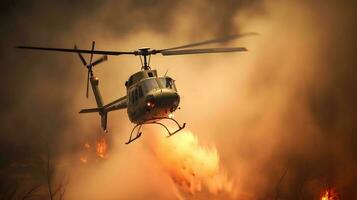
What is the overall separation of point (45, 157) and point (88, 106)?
12.0 m

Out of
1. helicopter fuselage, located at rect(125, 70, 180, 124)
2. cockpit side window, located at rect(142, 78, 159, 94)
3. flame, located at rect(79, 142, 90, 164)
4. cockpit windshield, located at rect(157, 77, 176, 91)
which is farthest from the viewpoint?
flame, located at rect(79, 142, 90, 164)

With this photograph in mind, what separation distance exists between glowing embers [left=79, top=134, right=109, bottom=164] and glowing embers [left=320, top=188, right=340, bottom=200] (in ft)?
117

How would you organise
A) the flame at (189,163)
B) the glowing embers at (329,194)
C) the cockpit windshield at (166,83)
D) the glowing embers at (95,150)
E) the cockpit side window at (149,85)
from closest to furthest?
the cockpit side window at (149,85), the cockpit windshield at (166,83), the flame at (189,163), the glowing embers at (329,194), the glowing embers at (95,150)

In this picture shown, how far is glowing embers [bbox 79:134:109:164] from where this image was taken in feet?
238

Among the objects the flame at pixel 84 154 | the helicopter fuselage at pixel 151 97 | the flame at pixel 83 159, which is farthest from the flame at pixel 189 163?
the helicopter fuselage at pixel 151 97

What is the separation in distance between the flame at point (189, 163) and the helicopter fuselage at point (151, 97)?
2772cm

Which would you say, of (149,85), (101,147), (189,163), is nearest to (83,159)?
(101,147)

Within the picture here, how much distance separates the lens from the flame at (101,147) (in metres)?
72.7

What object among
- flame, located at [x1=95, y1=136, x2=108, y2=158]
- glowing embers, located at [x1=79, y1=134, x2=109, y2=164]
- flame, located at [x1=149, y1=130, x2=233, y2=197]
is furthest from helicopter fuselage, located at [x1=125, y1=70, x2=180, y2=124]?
flame, located at [x1=95, y1=136, x2=108, y2=158]

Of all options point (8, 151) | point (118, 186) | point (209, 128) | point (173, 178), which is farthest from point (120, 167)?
point (8, 151)

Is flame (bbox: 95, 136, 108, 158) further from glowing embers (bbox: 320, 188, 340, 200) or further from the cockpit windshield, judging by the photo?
the cockpit windshield

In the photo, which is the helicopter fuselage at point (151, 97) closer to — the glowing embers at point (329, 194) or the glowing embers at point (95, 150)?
the glowing embers at point (95, 150)

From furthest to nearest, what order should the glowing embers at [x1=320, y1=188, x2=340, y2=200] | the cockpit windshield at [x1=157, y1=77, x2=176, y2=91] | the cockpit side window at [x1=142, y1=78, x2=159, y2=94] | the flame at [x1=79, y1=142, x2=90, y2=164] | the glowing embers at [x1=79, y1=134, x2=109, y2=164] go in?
the flame at [x1=79, y1=142, x2=90, y2=164] → the glowing embers at [x1=79, y1=134, x2=109, y2=164] → the glowing embers at [x1=320, y1=188, x2=340, y2=200] → the cockpit windshield at [x1=157, y1=77, x2=176, y2=91] → the cockpit side window at [x1=142, y1=78, x2=159, y2=94]

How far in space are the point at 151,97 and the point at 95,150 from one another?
55.1 metres
